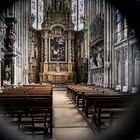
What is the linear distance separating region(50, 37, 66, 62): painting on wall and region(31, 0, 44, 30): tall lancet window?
3168mm

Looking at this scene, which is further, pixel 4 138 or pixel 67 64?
pixel 67 64

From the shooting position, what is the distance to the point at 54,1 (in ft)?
126

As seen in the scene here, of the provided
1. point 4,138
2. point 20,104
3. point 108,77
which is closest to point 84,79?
point 108,77

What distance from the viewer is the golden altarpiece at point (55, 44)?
120 ft

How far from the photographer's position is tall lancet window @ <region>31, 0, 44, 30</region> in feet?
126

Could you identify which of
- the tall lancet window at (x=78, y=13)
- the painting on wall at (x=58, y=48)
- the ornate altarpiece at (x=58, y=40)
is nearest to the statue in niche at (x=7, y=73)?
the ornate altarpiece at (x=58, y=40)

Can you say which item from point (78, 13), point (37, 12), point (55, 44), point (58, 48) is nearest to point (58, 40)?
point (55, 44)

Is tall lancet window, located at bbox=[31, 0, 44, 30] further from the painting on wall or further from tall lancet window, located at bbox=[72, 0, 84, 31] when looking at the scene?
tall lancet window, located at bbox=[72, 0, 84, 31]

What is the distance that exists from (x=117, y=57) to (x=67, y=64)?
17110mm

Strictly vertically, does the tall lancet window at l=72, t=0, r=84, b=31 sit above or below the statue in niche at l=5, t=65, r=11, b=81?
above

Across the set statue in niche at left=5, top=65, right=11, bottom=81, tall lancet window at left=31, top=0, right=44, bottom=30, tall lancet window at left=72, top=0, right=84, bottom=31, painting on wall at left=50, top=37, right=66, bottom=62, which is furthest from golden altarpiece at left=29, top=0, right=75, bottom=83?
statue in niche at left=5, top=65, right=11, bottom=81

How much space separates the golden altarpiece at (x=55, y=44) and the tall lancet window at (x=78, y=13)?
4.96ft

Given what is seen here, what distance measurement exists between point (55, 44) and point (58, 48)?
2.23 feet

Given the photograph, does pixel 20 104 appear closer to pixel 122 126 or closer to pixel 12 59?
pixel 122 126
